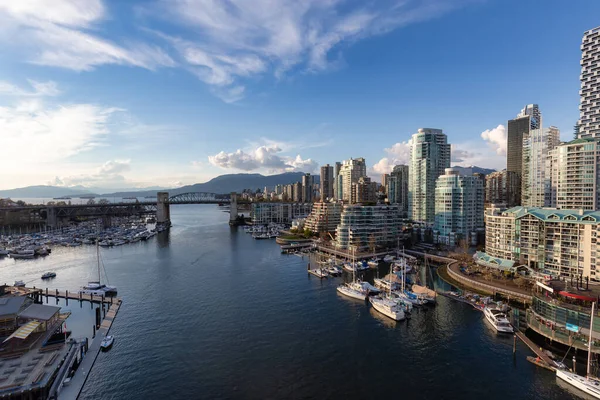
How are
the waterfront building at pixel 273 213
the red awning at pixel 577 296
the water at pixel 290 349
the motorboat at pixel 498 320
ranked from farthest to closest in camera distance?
1. the waterfront building at pixel 273 213
2. the motorboat at pixel 498 320
3. the red awning at pixel 577 296
4. the water at pixel 290 349

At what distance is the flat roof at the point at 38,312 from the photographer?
71.0ft

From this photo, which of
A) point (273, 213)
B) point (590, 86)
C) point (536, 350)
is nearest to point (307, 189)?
point (273, 213)

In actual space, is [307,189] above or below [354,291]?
above

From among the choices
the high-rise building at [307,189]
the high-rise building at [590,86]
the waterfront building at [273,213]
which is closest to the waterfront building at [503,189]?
the high-rise building at [590,86]

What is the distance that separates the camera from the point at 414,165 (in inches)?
3162

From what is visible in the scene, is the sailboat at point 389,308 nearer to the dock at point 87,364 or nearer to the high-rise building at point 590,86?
the dock at point 87,364

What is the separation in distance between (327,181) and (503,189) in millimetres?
83415

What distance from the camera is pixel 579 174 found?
1987 inches

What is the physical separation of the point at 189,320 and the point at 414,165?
67645 mm

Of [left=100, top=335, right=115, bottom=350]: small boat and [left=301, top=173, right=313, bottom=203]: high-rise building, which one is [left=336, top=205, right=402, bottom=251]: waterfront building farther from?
[left=301, top=173, right=313, bottom=203]: high-rise building

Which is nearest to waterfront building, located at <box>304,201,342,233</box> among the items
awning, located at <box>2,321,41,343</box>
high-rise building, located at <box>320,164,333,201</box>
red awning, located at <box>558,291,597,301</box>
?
red awning, located at <box>558,291,597,301</box>

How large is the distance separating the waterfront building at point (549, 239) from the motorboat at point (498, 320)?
40.8 ft

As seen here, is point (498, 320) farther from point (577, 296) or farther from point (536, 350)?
point (577, 296)

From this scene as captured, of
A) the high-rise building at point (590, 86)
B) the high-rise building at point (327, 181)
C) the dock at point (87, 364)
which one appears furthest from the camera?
the high-rise building at point (327, 181)
